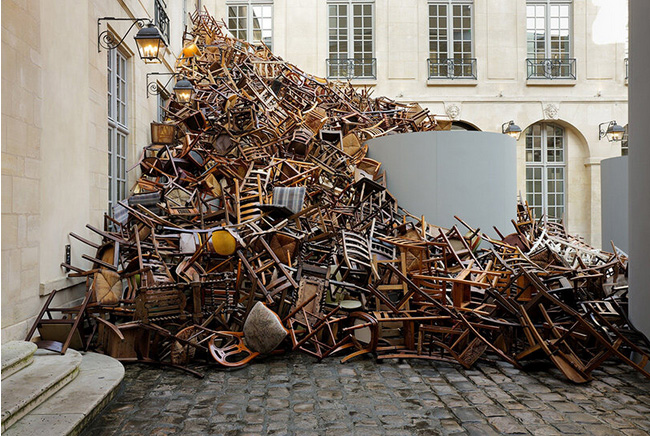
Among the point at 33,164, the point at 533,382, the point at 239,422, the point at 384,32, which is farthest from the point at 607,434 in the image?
the point at 384,32

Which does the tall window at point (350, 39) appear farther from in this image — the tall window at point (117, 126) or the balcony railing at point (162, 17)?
the tall window at point (117, 126)

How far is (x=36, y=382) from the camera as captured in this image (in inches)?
161

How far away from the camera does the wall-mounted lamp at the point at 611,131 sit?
54.5 ft

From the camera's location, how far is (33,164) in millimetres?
5477

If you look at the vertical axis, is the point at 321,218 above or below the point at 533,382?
above

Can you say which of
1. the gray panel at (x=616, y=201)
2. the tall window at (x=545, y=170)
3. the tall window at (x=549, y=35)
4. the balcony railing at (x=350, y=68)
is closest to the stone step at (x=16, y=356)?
the gray panel at (x=616, y=201)

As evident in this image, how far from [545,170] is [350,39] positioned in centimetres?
821

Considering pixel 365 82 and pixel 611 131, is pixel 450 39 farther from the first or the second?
pixel 611 131

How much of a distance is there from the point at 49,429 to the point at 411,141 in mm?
8164

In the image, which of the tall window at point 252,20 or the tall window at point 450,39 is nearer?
the tall window at point 450,39

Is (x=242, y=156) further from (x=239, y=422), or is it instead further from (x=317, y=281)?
(x=239, y=422)

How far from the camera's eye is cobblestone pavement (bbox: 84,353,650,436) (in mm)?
3955

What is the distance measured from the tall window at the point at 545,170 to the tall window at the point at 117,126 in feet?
46.4

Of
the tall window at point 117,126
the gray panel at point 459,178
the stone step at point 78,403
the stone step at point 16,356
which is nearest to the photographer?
the stone step at point 78,403
